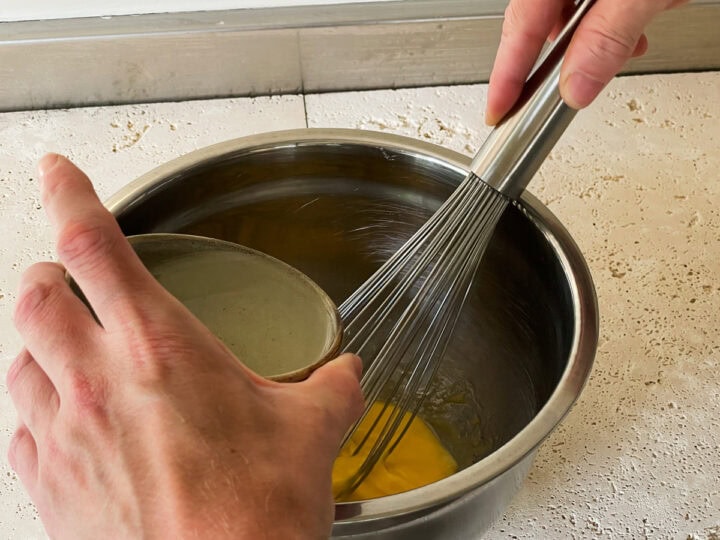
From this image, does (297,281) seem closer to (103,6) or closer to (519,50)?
(519,50)

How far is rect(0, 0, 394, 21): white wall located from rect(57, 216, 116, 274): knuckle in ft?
1.82

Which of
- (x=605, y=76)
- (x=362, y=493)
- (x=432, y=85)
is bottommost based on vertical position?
(x=362, y=493)

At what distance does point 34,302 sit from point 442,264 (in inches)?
10.9

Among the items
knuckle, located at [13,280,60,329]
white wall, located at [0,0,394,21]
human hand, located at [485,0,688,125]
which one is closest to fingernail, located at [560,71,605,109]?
human hand, located at [485,0,688,125]

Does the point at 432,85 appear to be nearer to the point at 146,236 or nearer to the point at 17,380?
the point at 146,236

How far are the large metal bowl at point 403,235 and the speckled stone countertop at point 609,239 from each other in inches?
2.6

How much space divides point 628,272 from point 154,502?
1.57 feet

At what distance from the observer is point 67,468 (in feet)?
0.89

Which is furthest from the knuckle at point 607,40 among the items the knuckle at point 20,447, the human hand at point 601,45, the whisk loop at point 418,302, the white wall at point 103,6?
the white wall at point 103,6

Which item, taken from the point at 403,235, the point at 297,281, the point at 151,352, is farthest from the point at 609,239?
the point at 151,352

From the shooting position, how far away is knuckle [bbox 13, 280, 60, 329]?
0.92 ft

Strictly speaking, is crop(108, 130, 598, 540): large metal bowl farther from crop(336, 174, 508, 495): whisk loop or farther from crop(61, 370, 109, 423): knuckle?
crop(61, 370, 109, 423): knuckle

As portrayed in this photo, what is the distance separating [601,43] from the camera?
1.33ft

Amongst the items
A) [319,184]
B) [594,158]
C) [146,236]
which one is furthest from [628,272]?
[146,236]
